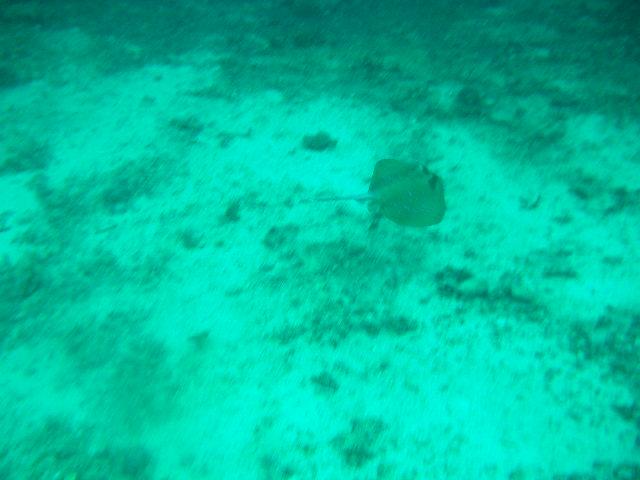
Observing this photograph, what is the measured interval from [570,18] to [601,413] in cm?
594

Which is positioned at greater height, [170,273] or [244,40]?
[244,40]

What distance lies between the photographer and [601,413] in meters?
2.87

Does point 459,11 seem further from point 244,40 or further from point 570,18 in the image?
point 244,40

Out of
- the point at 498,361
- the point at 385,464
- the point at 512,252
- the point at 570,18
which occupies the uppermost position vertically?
the point at 570,18

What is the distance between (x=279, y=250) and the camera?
12.6ft

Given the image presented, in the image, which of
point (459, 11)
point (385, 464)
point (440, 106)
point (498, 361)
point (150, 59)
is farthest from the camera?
point (459, 11)

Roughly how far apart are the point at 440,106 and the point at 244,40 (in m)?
3.25

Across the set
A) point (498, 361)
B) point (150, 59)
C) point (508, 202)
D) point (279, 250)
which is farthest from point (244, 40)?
point (498, 361)

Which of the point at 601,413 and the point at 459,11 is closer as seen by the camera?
the point at 601,413

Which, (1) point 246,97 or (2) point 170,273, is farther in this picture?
(1) point 246,97

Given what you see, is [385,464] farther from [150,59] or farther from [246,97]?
[150,59]

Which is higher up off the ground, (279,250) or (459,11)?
(459,11)

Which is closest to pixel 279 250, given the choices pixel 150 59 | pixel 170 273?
pixel 170 273

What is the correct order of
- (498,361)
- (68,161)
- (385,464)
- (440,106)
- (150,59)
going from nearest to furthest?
(385,464) → (498,361) → (68,161) → (440,106) → (150,59)
